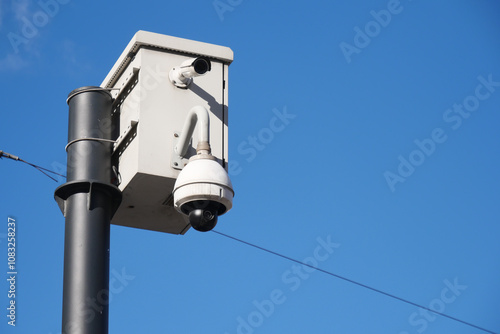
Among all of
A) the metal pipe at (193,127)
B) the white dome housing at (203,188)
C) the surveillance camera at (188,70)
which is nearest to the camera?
the white dome housing at (203,188)

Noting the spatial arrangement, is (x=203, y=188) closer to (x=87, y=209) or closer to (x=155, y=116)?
(x=87, y=209)

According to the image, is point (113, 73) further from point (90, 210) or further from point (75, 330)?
point (75, 330)

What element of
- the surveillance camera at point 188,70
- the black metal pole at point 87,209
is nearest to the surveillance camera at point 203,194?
the black metal pole at point 87,209

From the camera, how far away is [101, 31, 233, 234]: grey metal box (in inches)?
239

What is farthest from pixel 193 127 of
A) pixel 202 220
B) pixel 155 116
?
pixel 202 220

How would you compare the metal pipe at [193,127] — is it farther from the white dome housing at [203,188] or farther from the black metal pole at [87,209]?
the black metal pole at [87,209]

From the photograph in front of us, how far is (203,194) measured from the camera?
5.27m

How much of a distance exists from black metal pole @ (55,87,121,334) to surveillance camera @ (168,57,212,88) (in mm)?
463

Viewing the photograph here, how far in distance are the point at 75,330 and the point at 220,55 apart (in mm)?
2398

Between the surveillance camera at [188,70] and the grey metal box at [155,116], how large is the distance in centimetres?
5

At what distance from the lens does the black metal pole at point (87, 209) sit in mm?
5293

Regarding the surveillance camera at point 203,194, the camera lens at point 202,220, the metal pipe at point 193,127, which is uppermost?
the metal pipe at point 193,127

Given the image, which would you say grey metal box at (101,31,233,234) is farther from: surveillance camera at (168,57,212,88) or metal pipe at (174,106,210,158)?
metal pipe at (174,106,210,158)

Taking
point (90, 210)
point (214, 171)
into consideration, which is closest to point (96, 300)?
point (90, 210)
